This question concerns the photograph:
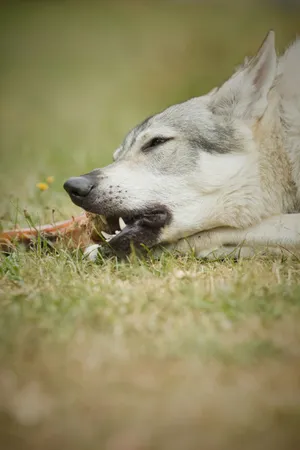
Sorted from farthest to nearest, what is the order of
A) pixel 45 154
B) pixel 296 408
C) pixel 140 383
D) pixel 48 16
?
pixel 48 16 → pixel 45 154 → pixel 140 383 → pixel 296 408

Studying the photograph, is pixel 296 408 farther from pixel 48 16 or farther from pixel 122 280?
pixel 48 16

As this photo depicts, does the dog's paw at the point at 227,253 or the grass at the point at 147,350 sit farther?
the dog's paw at the point at 227,253

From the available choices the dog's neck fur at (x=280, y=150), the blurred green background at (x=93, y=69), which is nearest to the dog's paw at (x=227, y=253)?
the dog's neck fur at (x=280, y=150)

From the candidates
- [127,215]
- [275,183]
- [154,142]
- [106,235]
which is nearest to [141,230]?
[127,215]

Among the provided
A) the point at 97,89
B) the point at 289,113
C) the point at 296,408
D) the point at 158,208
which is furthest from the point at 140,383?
the point at 97,89

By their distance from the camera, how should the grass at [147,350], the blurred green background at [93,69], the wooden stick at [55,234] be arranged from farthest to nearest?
1. the blurred green background at [93,69]
2. the wooden stick at [55,234]
3. the grass at [147,350]

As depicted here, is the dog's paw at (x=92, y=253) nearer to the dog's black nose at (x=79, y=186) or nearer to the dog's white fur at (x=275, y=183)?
the dog's black nose at (x=79, y=186)

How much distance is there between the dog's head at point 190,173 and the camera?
10.4 feet

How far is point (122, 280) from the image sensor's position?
287 cm

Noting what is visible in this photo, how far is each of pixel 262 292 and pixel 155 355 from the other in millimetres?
748

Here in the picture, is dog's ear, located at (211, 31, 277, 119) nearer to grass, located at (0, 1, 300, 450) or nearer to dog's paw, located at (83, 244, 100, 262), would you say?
grass, located at (0, 1, 300, 450)

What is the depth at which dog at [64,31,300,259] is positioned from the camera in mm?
3170

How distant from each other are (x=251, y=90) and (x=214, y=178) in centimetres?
60

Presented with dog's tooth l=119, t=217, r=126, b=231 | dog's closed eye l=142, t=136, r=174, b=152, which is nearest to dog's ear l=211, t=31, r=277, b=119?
dog's closed eye l=142, t=136, r=174, b=152
